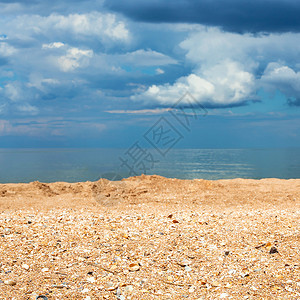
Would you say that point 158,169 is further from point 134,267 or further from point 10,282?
point 10,282

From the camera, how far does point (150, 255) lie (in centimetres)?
548

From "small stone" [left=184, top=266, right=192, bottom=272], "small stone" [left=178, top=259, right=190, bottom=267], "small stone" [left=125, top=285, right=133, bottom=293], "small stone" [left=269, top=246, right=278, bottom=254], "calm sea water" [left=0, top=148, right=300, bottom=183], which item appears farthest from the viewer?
"calm sea water" [left=0, top=148, right=300, bottom=183]

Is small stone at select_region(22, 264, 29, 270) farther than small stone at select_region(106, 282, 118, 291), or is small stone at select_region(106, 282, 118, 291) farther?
small stone at select_region(22, 264, 29, 270)

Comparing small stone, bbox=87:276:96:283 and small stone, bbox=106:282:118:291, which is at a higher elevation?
small stone, bbox=87:276:96:283

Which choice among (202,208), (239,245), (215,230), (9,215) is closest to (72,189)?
(9,215)

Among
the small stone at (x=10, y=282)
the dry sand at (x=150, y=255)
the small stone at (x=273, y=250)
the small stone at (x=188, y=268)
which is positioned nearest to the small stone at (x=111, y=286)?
the dry sand at (x=150, y=255)

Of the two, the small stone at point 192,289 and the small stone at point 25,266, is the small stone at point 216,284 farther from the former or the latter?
the small stone at point 25,266

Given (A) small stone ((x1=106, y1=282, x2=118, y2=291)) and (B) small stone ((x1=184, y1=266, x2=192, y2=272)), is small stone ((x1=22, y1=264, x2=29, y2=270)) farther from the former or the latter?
(B) small stone ((x1=184, y1=266, x2=192, y2=272))

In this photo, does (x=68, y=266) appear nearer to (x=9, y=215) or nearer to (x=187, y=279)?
(x=187, y=279)

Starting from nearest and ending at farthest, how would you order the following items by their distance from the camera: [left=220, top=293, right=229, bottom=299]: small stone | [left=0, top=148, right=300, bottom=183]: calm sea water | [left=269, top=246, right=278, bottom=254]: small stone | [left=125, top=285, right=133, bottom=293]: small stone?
[left=220, top=293, right=229, bottom=299]: small stone, [left=125, top=285, right=133, bottom=293]: small stone, [left=269, top=246, right=278, bottom=254]: small stone, [left=0, top=148, right=300, bottom=183]: calm sea water

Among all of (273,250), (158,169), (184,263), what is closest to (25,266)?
(184,263)

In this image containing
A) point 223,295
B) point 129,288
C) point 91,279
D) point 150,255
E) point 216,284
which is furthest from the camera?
point 150,255

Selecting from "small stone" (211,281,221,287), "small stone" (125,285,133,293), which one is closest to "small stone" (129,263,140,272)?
"small stone" (125,285,133,293)

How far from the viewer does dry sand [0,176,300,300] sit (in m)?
4.37
